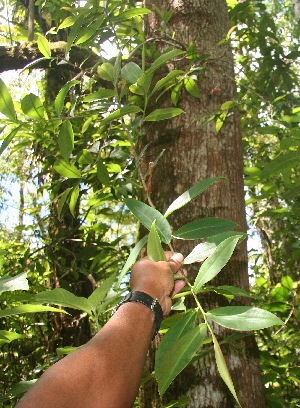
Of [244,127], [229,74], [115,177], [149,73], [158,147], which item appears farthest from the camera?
[244,127]

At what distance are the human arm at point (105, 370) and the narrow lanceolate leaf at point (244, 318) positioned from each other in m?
0.15

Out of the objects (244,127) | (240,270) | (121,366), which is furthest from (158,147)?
(244,127)

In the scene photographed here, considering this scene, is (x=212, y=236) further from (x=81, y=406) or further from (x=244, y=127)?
(x=244, y=127)

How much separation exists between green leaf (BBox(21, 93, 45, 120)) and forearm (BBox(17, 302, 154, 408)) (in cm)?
76

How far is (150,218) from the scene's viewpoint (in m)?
1.12

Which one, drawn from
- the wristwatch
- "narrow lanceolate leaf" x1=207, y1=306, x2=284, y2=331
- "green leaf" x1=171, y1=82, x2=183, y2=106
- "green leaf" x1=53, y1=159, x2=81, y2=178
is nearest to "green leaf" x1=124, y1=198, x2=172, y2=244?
the wristwatch

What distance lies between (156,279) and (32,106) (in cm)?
71

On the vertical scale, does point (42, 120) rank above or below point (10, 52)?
below

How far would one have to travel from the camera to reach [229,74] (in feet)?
6.30

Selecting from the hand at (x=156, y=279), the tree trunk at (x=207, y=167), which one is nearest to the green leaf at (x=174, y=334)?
the hand at (x=156, y=279)

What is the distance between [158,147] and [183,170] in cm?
17

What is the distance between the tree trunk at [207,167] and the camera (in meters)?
1.43

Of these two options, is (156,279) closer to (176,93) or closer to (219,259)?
(219,259)

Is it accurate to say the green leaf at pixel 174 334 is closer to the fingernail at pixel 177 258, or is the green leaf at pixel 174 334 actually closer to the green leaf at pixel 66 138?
the fingernail at pixel 177 258
